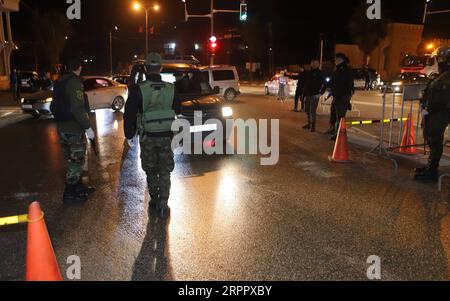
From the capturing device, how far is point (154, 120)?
5359 millimetres

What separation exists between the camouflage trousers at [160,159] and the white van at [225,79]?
17070 mm

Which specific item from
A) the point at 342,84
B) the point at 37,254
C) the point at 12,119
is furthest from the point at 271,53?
the point at 37,254

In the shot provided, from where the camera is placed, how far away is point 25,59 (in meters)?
52.4

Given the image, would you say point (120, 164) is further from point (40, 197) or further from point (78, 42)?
point (78, 42)

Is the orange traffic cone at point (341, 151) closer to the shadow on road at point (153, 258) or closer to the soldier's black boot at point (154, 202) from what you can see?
the soldier's black boot at point (154, 202)

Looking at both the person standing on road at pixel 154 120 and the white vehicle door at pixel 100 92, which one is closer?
the person standing on road at pixel 154 120

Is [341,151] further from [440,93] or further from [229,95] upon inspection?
[229,95]

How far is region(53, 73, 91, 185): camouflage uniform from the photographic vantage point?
5891 mm

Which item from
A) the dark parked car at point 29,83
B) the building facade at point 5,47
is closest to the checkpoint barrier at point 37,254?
the dark parked car at point 29,83

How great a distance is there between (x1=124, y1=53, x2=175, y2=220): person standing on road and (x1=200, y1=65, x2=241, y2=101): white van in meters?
17.0

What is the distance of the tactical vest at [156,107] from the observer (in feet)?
17.4

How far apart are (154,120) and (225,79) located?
58.0 ft

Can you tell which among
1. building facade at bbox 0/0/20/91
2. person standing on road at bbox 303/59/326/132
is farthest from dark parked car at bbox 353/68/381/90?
building facade at bbox 0/0/20/91

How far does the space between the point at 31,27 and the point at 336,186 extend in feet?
168
